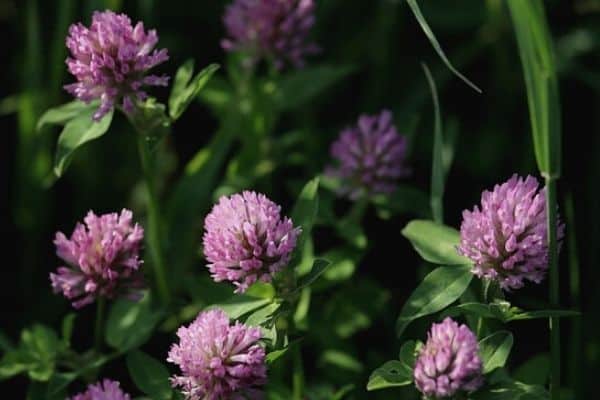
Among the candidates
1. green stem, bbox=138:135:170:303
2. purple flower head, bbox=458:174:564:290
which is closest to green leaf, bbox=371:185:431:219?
green stem, bbox=138:135:170:303

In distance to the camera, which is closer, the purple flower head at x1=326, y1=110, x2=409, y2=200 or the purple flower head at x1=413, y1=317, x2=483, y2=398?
the purple flower head at x1=413, y1=317, x2=483, y2=398

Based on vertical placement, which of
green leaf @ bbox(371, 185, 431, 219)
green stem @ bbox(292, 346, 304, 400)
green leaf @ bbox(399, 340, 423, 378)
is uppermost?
green leaf @ bbox(371, 185, 431, 219)

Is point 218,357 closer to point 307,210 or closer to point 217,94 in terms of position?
point 307,210

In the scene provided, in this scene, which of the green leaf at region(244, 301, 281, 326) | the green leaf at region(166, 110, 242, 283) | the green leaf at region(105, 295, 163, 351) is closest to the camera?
the green leaf at region(244, 301, 281, 326)

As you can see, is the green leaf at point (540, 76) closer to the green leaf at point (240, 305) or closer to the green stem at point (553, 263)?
the green stem at point (553, 263)

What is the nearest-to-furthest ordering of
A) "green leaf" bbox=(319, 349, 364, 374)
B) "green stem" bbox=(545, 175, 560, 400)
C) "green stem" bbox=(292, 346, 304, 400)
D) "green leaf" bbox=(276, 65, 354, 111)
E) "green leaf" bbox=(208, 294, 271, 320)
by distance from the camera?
"green stem" bbox=(545, 175, 560, 400) < "green leaf" bbox=(208, 294, 271, 320) < "green stem" bbox=(292, 346, 304, 400) < "green leaf" bbox=(319, 349, 364, 374) < "green leaf" bbox=(276, 65, 354, 111)

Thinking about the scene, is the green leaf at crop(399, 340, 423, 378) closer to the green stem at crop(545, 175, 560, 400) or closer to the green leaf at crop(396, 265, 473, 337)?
the green leaf at crop(396, 265, 473, 337)
